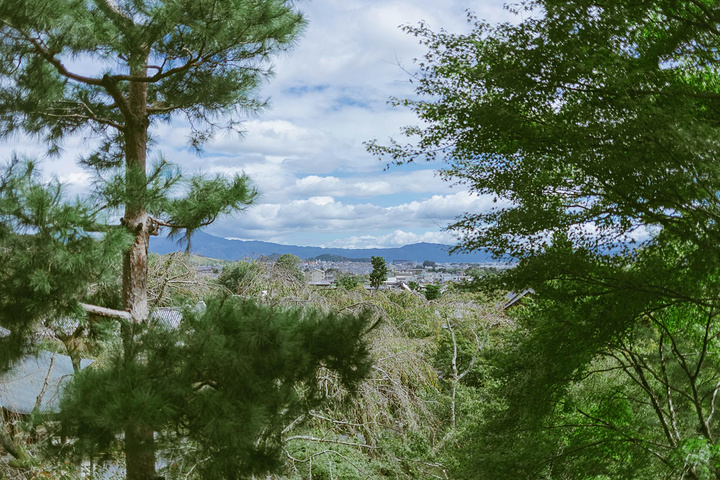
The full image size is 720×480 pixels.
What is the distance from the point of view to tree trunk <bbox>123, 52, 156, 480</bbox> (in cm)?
347

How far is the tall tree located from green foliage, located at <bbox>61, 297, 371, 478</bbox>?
20 cm

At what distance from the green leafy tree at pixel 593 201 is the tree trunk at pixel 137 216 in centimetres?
199

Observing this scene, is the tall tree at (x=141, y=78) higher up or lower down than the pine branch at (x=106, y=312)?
higher up

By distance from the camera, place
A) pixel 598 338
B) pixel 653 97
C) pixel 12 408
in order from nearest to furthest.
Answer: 1. pixel 653 97
2. pixel 598 338
3. pixel 12 408

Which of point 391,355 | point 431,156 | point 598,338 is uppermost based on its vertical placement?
point 431,156

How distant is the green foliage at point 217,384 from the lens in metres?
2.49

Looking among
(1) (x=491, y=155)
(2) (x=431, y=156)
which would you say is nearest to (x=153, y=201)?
(2) (x=431, y=156)

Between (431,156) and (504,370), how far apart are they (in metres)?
1.92

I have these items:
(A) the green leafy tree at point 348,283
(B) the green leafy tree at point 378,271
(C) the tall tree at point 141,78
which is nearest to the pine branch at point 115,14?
(C) the tall tree at point 141,78

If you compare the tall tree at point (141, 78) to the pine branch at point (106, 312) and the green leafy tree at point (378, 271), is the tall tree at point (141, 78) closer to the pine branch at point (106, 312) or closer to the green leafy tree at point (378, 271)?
the pine branch at point (106, 312)

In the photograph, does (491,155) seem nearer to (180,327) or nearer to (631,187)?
(631,187)

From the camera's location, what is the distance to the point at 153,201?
355 cm

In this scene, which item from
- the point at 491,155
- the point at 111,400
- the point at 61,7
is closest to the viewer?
the point at 111,400

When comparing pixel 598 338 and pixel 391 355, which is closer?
pixel 598 338
